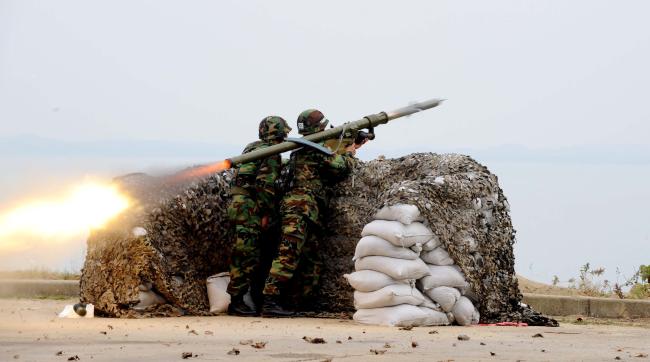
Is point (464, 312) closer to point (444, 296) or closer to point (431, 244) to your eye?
point (444, 296)

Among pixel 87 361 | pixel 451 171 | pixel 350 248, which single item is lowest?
pixel 87 361

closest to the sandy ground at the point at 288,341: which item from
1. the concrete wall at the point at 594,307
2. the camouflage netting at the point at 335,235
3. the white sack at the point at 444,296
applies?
the white sack at the point at 444,296

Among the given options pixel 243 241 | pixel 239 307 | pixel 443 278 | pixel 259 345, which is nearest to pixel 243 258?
pixel 243 241

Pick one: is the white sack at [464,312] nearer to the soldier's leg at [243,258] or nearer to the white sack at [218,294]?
the soldier's leg at [243,258]

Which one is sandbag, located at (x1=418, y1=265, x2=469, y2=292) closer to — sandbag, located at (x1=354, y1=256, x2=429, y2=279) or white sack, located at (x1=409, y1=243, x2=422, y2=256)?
sandbag, located at (x1=354, y1=256, x2=429, y2=279)

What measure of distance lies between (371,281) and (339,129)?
1.97 meters

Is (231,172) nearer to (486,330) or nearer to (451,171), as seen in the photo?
(451,171)

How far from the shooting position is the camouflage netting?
36.2 ft

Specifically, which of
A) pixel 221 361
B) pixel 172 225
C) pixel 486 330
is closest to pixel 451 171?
pixel 486 330

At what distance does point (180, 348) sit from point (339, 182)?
4031 mm

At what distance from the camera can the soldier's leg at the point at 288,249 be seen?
11352 mm

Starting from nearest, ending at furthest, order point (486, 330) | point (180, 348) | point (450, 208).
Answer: point (180, 348) < point (486, 330) < point (450, 208)

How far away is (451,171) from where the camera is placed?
38.0 ft

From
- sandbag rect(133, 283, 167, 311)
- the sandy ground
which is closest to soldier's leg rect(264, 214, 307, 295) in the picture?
the sandy ground
